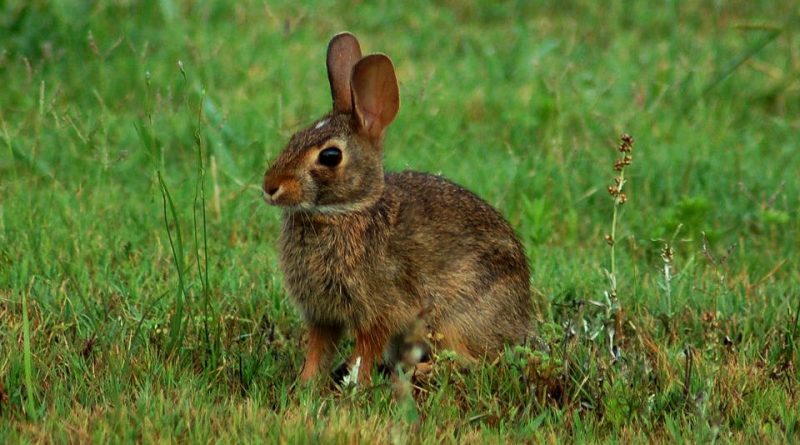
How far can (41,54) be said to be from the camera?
734 cm

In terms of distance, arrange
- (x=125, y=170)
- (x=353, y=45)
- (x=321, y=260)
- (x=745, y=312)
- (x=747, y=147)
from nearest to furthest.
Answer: (x=321, y=260), (x=353, y=45), (x=745, y=312), (x=125, y=170), (x=747, y=147)

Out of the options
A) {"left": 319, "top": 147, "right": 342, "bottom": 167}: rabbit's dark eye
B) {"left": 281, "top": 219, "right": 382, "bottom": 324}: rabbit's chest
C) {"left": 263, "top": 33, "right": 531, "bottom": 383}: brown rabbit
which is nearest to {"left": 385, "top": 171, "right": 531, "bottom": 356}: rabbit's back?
{"left": 263, "top": 33, "right": 531, "bottom": 383}: brown rabbit

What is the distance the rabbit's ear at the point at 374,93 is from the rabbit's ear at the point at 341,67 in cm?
9

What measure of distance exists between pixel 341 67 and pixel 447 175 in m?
1.97

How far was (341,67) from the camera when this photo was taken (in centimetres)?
453

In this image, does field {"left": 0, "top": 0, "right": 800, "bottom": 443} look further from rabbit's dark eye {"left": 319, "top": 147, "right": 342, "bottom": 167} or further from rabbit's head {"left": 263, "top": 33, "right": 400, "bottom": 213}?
rabbit's dark eye {"left": 319, "top": 147, "right": 342, "bottom": 167}

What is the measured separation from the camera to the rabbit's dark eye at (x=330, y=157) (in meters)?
4.22

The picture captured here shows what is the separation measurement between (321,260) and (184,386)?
64 cm

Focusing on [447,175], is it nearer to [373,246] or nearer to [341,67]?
[341,67]

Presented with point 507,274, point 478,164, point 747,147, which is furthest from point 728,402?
point 747,147

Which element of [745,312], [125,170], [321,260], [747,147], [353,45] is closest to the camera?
[321,260]

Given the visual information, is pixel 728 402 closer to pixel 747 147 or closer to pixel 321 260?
pixel 321 260

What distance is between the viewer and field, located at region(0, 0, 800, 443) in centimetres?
393

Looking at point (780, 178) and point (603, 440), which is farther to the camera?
point (780, 178)
